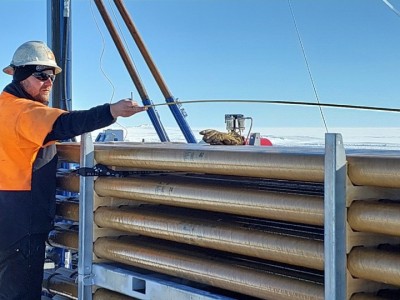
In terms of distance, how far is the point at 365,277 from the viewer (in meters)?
1.68

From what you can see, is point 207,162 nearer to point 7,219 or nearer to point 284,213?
point 284,213

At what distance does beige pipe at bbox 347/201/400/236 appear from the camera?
5.29ft

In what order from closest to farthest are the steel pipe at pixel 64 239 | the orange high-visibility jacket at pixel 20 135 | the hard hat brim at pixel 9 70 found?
the orange high-visibility jacket at pixel 20 135 < the steel pipe at pixel 64 239 < the hard hat brim at pixel 9 70

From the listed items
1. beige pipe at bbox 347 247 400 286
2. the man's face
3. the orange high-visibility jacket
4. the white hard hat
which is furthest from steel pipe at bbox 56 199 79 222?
beige pipe at bbox 347 247 400 286

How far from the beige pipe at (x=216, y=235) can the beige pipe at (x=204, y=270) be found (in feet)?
0.20

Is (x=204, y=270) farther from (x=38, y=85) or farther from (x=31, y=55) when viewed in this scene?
(x=31, y=55)

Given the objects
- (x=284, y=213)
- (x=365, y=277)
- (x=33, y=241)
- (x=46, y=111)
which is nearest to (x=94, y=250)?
(x=33, y=241)

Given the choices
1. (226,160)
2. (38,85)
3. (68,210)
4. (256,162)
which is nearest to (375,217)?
(256,162)

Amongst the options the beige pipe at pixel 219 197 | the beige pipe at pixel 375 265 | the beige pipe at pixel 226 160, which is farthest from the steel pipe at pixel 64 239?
the beige pipe at pixel 375 265

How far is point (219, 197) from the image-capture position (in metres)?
2.08

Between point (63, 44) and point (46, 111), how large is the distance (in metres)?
2.14

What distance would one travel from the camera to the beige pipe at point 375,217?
5.29 feet

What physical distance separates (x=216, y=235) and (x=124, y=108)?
698 millimetres

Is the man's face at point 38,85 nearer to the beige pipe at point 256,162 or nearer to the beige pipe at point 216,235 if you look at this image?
the beige pipe at point 256,162
